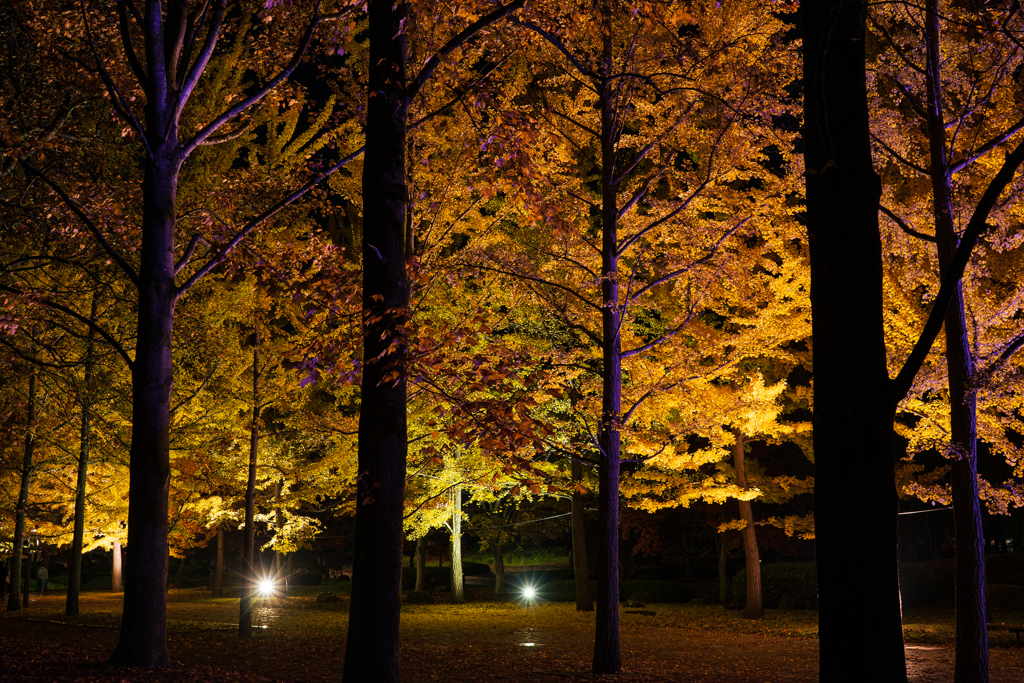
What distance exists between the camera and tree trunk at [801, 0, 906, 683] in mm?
2898

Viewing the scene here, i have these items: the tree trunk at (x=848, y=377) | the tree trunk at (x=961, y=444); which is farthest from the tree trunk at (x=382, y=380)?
the tree trunk at (x=961, y=444)

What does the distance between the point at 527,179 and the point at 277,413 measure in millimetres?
12726

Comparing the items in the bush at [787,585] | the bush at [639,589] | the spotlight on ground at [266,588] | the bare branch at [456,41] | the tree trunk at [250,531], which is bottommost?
the bush at [639,589]

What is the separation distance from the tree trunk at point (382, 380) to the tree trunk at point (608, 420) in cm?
488

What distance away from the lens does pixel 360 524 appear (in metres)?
5.70

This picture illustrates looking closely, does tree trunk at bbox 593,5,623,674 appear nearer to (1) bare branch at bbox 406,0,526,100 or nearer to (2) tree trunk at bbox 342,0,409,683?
(1) bare branch at bbox 406,0,526,100

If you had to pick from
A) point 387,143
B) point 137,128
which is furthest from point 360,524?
point 137,128

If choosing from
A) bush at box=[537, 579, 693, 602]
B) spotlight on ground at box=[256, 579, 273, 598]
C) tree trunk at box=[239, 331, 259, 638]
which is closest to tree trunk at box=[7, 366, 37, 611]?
tree trunk at box=[239, 331, 259, 638]

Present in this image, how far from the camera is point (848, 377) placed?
3.01 metres

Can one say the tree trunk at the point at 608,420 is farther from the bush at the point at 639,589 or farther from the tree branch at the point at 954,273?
the bush at the point at 639,589

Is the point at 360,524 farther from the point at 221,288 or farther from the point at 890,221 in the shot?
the point at 221,288

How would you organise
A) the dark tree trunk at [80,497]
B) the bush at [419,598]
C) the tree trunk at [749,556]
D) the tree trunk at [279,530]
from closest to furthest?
1. the dark tree trunk at [80,497]
2. the tree trunk at [749,556]
3. the tree trunk at [279,530]
4. the bush at [419,598]

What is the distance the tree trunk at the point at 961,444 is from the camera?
831cm

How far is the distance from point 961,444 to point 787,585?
53.2 ft
